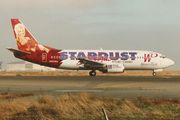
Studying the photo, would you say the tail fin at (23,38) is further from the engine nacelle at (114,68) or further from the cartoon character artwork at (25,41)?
the engine nacelle at (114,68)

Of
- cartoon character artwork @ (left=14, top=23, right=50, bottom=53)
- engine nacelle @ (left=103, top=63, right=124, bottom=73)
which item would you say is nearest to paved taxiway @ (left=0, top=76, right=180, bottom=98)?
engine nacelle @ (left=103, top=63, right=124, bottom=73)

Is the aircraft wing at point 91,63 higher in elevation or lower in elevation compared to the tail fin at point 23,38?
lower

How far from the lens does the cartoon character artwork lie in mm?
34031

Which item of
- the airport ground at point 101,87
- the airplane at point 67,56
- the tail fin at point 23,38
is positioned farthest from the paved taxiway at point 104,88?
the tail fin at point 23,38

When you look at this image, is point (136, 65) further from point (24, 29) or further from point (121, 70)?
point (24, 29)

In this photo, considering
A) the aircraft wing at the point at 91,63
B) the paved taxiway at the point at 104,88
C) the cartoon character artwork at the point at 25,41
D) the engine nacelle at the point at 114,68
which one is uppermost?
the cartoon character artwork at the point at 25,41

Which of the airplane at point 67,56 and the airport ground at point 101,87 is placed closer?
the airport ground at point 101,87

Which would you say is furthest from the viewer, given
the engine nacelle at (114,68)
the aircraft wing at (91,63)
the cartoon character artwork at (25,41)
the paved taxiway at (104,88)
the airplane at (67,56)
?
the cartoon character artwork at (25,41)

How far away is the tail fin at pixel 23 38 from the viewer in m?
→ 34.1

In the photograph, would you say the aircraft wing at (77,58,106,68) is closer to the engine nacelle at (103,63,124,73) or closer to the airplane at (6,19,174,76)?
the airplane at (6,19,174,76)

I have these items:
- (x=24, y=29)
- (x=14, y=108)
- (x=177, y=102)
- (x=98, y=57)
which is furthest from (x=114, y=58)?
(x=14, y=108)

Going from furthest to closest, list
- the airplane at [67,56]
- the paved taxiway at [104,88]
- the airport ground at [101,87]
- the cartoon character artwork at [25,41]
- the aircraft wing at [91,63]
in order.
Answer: the cartoon character artwork at [25,41]
the airplane at [67,56]
the aircraft wing at [91,63]
the airport ground at [101,87]
the paved taxiway at [104,88]

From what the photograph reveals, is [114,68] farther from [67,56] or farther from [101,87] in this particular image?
[101,87]

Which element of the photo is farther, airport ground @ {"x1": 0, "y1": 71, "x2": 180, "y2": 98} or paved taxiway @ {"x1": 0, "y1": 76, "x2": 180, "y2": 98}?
airport ground @ {"x1": 0, "y1": 71, "x2": 180, "y2": 98}
